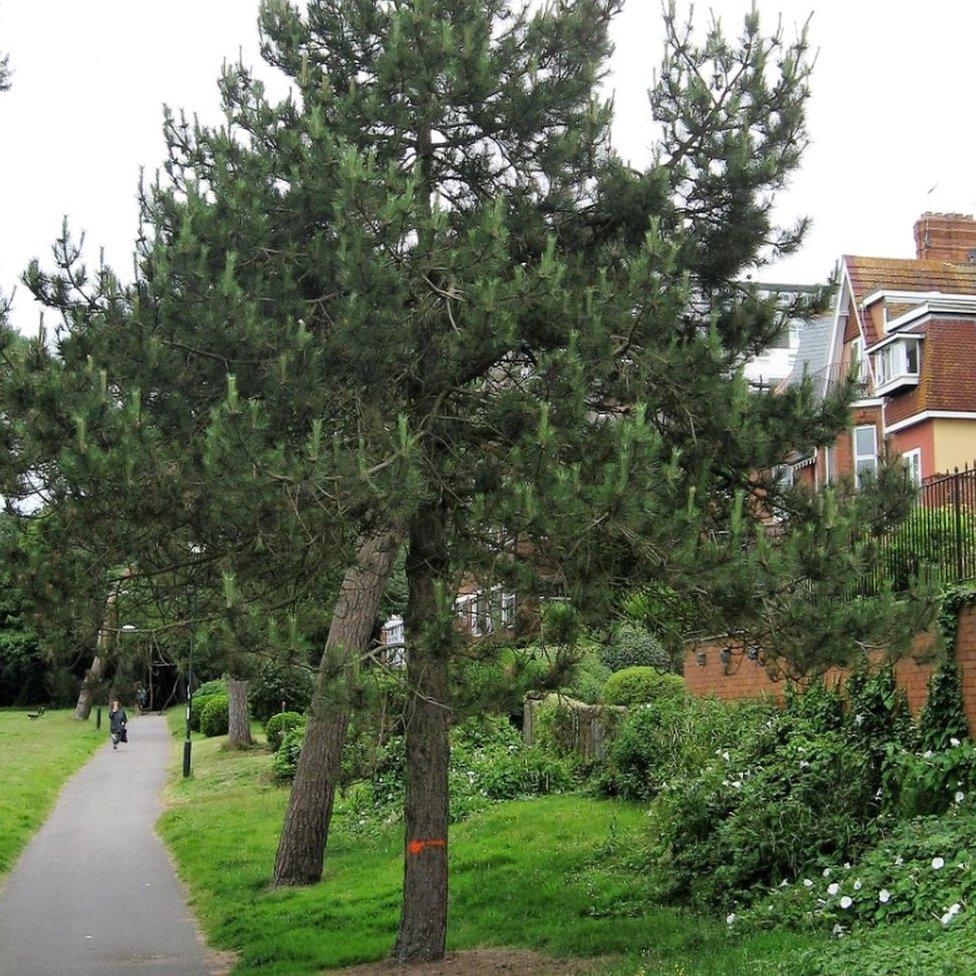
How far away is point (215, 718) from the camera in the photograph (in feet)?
147

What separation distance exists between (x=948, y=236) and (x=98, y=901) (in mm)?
29908

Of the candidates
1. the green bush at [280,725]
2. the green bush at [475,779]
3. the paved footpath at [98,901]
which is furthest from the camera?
the green bush at [280,725]

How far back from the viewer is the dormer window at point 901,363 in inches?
1309

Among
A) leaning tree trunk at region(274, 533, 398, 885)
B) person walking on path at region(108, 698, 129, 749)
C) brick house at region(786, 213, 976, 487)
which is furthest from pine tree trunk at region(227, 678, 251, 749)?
leaning tree trunk at region(274, 533, 398, 885)

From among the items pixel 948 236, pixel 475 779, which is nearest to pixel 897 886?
pixel 475 779

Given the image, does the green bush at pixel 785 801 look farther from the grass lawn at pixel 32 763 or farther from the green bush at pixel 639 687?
the grass lawn at pixel 32 763

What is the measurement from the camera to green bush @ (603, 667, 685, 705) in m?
23.4

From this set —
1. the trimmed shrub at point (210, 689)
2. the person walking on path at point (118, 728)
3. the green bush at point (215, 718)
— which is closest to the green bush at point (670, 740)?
the green bush at point (215, 718)

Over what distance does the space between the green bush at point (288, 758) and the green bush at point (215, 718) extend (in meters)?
15.2

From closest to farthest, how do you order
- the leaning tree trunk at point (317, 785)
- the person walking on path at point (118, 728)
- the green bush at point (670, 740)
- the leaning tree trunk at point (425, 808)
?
the leaning tree trunk at point (425, 808)
the green bush at point (670, 740)
the leaning tree trunk at point (317, 785)
the person walking on path at point (118, 728)

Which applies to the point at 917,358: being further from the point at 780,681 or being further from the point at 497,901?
the point at 497,901

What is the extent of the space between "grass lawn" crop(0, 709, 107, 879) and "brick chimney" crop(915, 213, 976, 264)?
2632 centimetres

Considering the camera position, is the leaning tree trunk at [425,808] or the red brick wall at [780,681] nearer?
the leaning tree trunk at [425,808]

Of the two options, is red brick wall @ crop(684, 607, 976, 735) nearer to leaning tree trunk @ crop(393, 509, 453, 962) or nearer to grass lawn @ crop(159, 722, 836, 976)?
grass lawn @ crop(159, 722, 836, 976)
